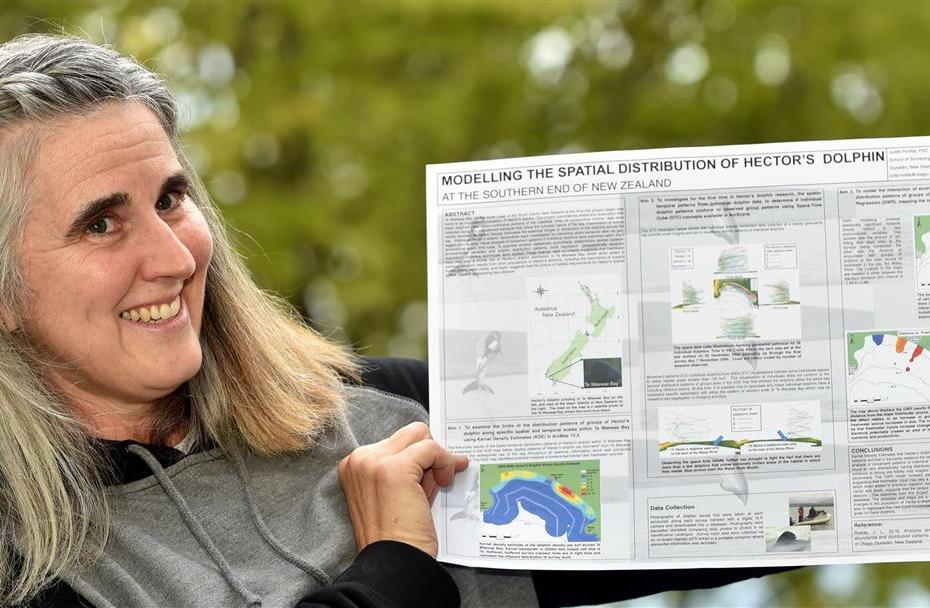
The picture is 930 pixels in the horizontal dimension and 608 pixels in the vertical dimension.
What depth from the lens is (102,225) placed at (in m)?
2.24

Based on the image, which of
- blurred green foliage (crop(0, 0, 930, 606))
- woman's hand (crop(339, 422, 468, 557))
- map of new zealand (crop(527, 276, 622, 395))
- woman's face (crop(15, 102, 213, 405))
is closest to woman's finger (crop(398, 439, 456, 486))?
woman's hand (crop(339, 422, 468, 557))

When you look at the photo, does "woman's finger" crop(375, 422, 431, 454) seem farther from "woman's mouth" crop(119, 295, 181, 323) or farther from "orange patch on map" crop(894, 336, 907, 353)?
"orange patch on map" crop(894, 336, 907, 353)

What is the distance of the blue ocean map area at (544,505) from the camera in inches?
87.0

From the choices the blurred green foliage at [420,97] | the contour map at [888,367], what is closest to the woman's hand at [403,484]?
the contour map at [888,367]

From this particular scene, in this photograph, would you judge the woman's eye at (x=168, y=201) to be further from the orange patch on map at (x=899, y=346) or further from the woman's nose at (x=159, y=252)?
the orange patch on map at (x=899, y=346)

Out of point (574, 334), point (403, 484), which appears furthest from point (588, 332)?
point (403, 484)

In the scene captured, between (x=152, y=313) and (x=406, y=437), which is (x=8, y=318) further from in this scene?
(x=406, y=437)

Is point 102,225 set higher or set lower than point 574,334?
higher

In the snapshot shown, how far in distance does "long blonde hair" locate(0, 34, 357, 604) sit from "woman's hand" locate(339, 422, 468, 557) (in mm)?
226

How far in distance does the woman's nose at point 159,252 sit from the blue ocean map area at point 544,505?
2.13 ft

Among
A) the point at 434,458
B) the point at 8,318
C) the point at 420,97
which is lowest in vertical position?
the point at 434,458

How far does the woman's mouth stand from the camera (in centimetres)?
226

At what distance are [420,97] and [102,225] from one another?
2.68 meters

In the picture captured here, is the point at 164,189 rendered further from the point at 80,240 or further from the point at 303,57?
the point at 303,57
